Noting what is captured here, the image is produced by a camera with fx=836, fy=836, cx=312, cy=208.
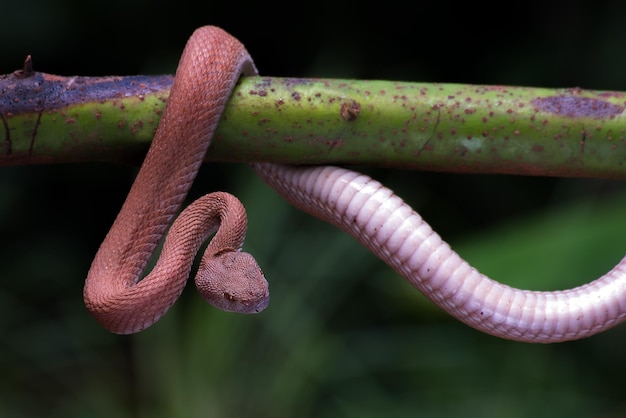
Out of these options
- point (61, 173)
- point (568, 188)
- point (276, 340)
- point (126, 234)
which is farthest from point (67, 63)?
point (568, 188)

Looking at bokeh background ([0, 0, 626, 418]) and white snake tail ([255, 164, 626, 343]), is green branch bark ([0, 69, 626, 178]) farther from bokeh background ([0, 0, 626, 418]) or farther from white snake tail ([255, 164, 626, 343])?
bokeh background ([0, 0, 626, 418])

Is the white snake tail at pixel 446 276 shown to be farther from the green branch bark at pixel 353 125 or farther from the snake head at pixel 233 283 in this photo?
the snake head at pixel 233 283

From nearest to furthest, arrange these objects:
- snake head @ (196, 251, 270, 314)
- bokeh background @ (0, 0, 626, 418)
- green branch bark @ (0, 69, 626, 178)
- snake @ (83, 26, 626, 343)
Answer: green branch bark @ (0, 69, 626, 178) → snake @ (83, 26, 626, 343) → snake head @ (196, 251, 270, 314) → bokeh background @ (0, 0, 626, 418)

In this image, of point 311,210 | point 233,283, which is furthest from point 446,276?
point 233,283

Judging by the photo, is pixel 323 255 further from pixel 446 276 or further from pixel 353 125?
pixel 353 125

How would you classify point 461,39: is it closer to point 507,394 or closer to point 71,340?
point 507,394

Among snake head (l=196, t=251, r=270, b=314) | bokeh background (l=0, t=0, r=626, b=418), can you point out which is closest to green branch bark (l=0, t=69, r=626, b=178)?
snake head (l=196, t=251, r=270, b=314)

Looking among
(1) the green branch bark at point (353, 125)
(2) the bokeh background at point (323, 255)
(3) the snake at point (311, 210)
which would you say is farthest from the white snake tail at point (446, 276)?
(2) the bokeh background at point (323, 255)
